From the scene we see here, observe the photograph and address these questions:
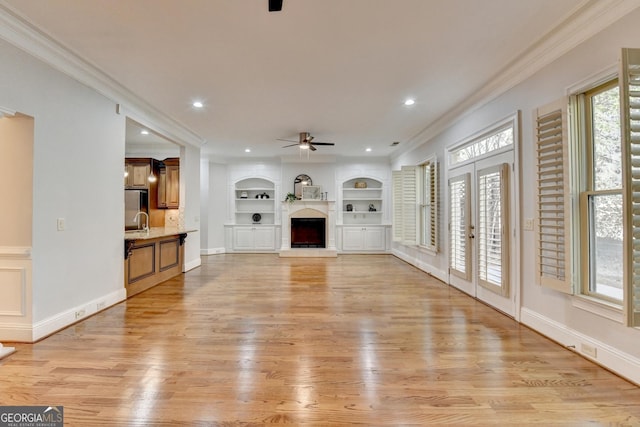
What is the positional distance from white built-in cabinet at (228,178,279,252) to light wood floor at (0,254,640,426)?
520 cm

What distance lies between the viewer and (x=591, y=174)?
101 inches

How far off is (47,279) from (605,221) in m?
5.14

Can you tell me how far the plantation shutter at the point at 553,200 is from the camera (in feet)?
8.79

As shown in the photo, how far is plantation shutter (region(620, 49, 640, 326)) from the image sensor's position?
1830 millimetres

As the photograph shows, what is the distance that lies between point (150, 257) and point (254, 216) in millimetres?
4540

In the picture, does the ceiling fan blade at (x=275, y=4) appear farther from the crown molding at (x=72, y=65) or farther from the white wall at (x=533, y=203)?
the white wall at (x=533, y=203)

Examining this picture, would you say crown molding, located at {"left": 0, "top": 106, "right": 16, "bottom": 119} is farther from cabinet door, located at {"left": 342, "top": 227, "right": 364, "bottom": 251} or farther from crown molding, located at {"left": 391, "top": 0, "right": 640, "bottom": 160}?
cabinet door, located at {"left": 342, "top": 227, "right": 364, "bottom": 251}

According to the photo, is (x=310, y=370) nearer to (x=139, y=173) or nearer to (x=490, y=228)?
(x=490, y=228)

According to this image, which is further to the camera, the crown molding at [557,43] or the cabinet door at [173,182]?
the cabinet door at [173,182]

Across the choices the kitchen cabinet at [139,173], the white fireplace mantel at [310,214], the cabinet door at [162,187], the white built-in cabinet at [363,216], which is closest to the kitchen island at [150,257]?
the cabinet door at [162,187]

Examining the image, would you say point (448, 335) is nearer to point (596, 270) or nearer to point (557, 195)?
point (596, 270)

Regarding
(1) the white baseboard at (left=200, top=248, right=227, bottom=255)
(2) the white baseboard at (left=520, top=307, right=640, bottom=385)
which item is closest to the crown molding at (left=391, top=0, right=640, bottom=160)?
(2) the white baseboard at (left=520, top=307, right=640, bottom=385)

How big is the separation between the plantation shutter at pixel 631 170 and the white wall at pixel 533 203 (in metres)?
0.50

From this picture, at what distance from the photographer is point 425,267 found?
629 centimetres
